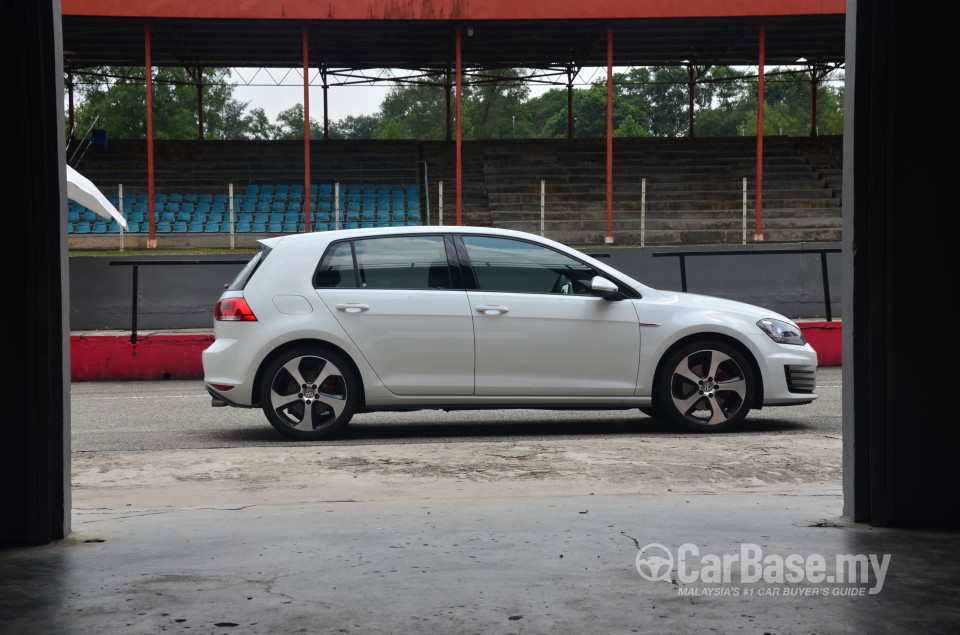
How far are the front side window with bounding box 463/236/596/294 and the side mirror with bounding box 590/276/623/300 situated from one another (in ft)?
0.57

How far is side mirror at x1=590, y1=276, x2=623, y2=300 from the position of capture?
27.0ft

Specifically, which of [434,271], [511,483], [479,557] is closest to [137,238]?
[434,271]

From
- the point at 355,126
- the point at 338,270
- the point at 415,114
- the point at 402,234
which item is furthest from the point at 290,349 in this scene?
the point at 355,126

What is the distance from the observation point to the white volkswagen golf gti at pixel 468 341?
813cm

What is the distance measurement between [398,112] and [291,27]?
80.1 m

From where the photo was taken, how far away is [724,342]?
836cm

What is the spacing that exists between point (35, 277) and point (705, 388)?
5517mm

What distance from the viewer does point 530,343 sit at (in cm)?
821

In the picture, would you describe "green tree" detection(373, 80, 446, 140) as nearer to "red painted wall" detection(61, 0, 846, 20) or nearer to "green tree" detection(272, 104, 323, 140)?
"green tree" detection(272, 104, 323, 140)

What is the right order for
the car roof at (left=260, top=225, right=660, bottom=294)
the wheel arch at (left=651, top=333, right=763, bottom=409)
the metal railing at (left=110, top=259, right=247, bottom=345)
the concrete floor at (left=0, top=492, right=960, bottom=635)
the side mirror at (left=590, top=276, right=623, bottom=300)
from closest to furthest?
the concrete floor at (left=0, top=492, right=960, bottom=635) < the side mirror at (left=590, top=276, right=623, bottom=300) < the wheel arch at (left=651, top=333, right=763, bottom=409) < the car roof at (left=260, top=225, right=660, bottom=294) < the metal railing at (left=110, top=259, right=247, bottom=345)

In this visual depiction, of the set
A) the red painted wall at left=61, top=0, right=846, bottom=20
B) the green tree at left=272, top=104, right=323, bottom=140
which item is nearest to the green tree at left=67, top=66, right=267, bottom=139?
the green tree at left=272, top=104, right=323, bottom=140

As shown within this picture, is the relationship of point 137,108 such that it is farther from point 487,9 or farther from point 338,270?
point 338,270

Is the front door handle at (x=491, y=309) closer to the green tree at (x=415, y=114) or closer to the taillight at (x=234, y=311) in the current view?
the taillight at (x=234, y=311)

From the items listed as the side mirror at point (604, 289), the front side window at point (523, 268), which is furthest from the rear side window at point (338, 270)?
the side mirror at point (604, 289)
